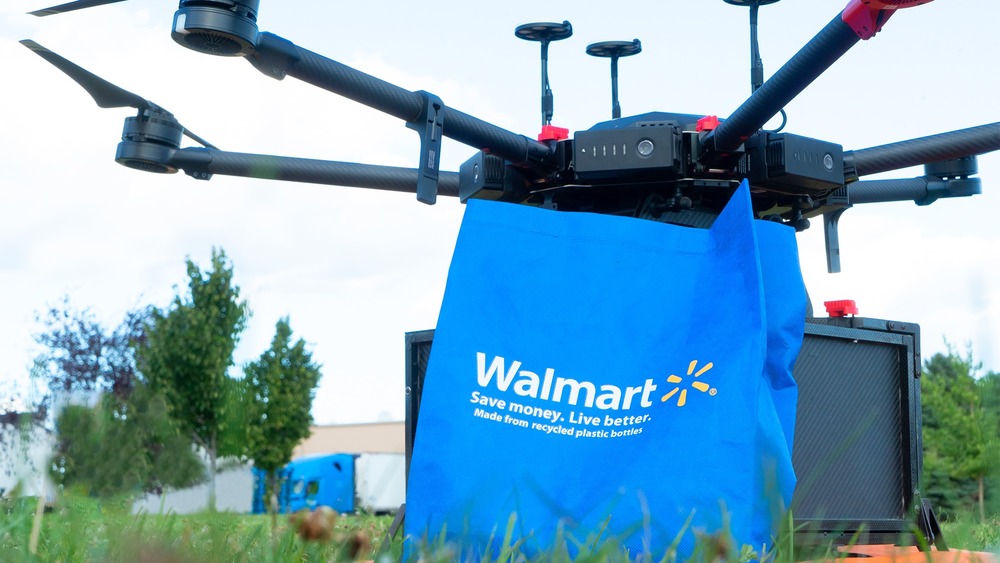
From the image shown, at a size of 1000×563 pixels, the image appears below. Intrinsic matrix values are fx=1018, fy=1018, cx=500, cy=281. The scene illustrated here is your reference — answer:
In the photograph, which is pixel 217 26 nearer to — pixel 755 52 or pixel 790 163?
pixel 790 163

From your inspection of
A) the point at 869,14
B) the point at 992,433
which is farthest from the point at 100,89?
the point at 992,433

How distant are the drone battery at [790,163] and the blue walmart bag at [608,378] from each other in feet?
1.65

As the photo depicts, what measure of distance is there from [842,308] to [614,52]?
4.42ft

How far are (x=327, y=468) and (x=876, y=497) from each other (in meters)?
25.4

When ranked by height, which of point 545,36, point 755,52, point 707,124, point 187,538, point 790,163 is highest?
point 545,36

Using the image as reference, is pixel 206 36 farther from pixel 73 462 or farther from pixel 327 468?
pixel 327 468

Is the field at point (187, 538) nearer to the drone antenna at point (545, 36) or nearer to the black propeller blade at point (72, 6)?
the black propeller blade at point (72, 6)

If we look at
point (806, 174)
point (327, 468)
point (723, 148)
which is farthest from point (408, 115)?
point (327, 468)

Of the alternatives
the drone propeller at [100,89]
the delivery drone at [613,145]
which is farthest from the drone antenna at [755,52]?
the drone propeller at [100,89]

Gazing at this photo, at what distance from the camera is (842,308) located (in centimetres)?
263

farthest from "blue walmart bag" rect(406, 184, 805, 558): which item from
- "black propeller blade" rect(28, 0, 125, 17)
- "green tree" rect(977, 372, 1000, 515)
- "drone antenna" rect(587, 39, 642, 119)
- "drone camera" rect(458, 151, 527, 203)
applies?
"drone antenna" rect(587, 39, 642, 119)

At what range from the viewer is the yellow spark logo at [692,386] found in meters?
1.88

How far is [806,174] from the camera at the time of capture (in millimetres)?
2619

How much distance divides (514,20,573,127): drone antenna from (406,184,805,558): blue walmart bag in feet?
4.43
